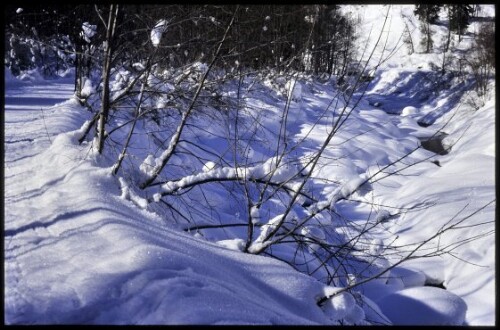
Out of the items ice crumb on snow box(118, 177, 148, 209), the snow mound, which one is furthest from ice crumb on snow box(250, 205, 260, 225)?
the snow mound

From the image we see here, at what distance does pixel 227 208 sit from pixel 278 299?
345cm

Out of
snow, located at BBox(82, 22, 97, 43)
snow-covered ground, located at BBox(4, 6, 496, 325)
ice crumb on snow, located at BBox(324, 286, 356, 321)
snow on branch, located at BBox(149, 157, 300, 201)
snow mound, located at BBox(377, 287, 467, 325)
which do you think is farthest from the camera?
snow, located at BBox(82, 22, 97, 43)

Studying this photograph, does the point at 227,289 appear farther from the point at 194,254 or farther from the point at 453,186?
the point at 453,186

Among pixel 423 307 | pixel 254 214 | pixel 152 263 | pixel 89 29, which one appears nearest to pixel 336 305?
pixel 254 214

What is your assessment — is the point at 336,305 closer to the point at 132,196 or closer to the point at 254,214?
the point at 254,214

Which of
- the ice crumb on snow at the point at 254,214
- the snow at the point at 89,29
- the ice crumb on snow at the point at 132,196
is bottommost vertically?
the ice crumb on snow at the point at 254,214

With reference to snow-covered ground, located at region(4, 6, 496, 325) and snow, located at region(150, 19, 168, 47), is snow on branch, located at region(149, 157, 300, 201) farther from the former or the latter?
snow, located at region(150, 19, 168, 47)

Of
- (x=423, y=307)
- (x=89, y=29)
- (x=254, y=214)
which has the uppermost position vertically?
(x=89, y=29)

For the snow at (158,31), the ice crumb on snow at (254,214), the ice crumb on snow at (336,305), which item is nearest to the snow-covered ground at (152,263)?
the ice crumb on snow at (336,305)

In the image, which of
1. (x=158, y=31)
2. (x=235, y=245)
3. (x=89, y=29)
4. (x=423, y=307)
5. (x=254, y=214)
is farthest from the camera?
(x=89, y=29)

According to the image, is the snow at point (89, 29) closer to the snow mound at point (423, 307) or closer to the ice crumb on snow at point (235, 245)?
the ice crumb on snow at point (235, 245)

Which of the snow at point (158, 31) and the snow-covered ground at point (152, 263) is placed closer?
the snow-covered ground at point (152, 263)

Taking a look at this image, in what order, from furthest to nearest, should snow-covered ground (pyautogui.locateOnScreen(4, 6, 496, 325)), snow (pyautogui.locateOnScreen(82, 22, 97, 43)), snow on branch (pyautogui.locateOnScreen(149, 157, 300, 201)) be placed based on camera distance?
1. snow (pyautogui.locateOnScreen(82, 22, 97, 43))
2. snow on branch (pyautogui.locateOnScreen(149, 157, 300, 201))
3. snow-covered ground (pyautogui.locateOnScreen(4, 6, 496, 325))
